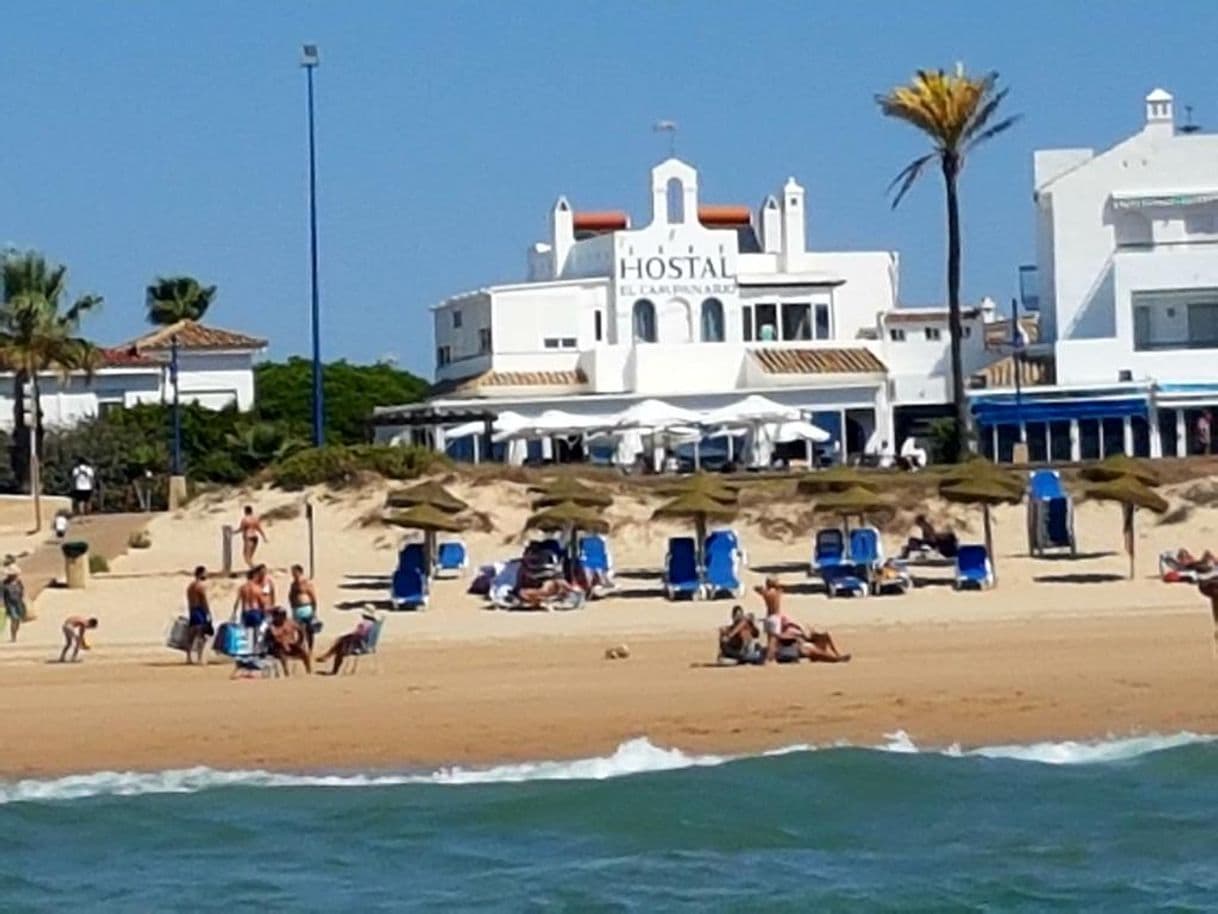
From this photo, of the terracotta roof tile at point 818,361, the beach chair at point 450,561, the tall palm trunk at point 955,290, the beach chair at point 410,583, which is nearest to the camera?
the beach chair at point 410,583

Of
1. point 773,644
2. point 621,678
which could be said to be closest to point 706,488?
point 773,644

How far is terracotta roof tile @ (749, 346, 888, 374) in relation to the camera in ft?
201

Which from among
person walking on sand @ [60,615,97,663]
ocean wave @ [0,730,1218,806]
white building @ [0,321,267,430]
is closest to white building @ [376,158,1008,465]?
white building @ [0,321,267,430]

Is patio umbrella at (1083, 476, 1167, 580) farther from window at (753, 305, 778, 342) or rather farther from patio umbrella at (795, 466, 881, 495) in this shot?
window at (753, 305, 778, 342)

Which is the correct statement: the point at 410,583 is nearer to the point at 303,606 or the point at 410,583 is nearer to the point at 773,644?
the point at 303,606

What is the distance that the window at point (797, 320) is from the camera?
67.2 metres

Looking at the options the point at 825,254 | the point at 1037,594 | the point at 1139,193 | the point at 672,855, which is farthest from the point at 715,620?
the point at 825,254

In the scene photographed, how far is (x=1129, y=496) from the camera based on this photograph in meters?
34.4

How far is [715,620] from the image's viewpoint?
31047 millimetres

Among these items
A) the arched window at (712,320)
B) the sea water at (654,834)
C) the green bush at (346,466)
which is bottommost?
the sea water at (654,834)

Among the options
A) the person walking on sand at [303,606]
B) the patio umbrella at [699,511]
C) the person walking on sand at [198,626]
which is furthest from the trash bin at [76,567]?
the patio umbrella at [699,511]

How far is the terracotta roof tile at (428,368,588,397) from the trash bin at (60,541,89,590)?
86.2ft

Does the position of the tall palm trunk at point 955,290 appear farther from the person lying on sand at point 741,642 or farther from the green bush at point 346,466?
the person lying on sand at point 741,642

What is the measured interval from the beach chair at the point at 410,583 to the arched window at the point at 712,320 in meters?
32.3
